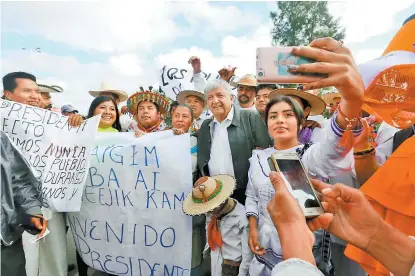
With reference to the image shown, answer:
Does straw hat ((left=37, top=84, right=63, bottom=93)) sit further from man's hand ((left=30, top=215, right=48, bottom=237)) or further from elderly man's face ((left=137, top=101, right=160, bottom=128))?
man's hand ((left=30, top=215, right=48, bottom=237))

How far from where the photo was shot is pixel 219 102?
268cm

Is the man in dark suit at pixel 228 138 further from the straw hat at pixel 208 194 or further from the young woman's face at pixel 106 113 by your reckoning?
the young woman's face at pixel 106 113

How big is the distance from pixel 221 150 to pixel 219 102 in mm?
445

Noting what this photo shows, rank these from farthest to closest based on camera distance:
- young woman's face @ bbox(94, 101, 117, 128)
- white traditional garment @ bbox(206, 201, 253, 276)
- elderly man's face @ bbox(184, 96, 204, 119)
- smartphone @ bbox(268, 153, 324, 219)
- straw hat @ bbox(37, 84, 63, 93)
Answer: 1. straw hat @ bbox(37, 84, 63, 93)
2. elderly man's face @ bbox(184, 96, 204, 119)
3. young woman's face @ bbox(94, 101, 117, 128)
4. white traditional garment @ bbox(206, 201, 253, 276)
5. smartphone @ bbox(268, 153, 324, 219)

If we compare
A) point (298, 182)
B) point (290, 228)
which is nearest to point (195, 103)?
point (298, 182)

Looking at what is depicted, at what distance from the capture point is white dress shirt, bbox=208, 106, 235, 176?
254cm

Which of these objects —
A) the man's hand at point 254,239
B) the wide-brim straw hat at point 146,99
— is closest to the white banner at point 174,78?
the wide-brim straw hat at point 146,99

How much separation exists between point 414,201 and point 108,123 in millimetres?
2788

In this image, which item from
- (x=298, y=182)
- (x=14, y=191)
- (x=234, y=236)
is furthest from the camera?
(x=234, y=236)

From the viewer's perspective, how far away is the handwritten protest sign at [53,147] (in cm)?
255

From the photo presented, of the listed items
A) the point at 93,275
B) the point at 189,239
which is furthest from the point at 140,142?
the point at 93,275

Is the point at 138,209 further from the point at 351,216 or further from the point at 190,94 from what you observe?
the point at 351,216

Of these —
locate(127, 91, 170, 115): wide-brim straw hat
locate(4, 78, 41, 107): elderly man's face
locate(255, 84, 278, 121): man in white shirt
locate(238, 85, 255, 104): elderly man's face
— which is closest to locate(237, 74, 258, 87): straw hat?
locate(238, 85, 255, 104): elderly man's face

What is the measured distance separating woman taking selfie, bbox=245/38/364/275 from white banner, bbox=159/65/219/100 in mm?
2656
